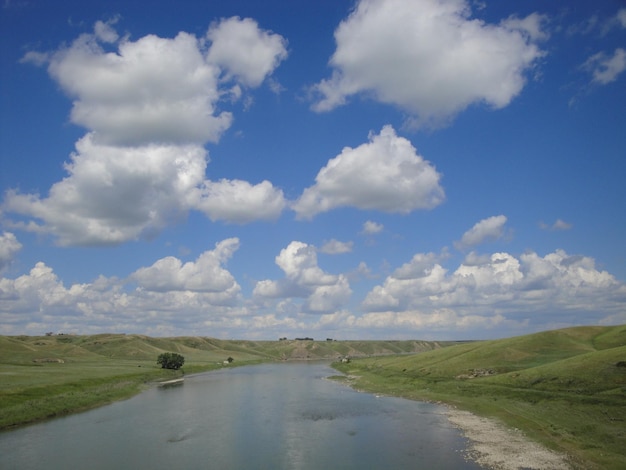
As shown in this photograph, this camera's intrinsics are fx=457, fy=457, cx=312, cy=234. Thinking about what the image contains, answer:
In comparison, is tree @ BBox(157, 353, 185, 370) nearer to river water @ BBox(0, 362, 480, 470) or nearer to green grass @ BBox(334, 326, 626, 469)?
green grass @ BBox(334, 326, 626, 469)

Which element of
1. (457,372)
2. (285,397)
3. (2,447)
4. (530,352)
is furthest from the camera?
(530,352)

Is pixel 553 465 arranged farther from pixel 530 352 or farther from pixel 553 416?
pixel 530 352

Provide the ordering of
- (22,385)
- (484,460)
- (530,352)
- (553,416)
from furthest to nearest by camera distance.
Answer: (530,352)
(22,385)
(553,416)
(484,460)

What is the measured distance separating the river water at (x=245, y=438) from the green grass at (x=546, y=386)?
851 centimetres

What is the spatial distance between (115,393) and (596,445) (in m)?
79.8

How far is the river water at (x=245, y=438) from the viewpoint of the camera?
131ft

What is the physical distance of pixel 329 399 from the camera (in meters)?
82.8

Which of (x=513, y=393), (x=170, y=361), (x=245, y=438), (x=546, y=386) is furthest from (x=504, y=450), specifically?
(x=170, y=361)

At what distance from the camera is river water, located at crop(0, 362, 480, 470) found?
3991 cm

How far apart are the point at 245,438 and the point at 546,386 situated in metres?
44.3

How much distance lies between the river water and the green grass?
8506 mm

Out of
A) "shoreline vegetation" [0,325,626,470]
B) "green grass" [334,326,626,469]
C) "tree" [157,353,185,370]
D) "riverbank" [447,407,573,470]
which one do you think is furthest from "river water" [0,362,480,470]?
"tree" [157,353,185,370]

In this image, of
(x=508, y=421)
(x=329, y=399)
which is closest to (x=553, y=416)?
(x=508, y=421)

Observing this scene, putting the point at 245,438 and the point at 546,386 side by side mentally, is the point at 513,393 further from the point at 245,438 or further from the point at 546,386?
the point at 245,438
